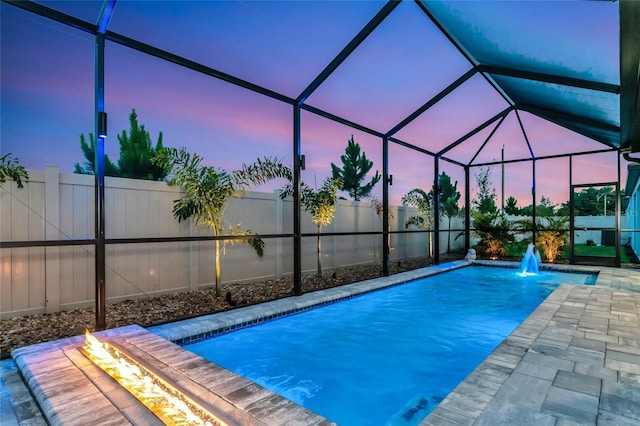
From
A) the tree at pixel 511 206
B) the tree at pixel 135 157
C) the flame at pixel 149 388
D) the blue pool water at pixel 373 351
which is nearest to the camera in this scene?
the flame at pixel 149 388

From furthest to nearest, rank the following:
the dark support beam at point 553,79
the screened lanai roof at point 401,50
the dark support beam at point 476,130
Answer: the dark support beam at point 476,130 < the dark support beam at point 553,79 < the screened lanai roof at point 401,50

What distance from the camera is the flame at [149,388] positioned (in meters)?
1.75

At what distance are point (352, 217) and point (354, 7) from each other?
5476 mm

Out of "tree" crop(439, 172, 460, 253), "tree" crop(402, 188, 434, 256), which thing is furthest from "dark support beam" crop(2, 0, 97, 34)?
"tree" crop(439, 172, 460, 253)

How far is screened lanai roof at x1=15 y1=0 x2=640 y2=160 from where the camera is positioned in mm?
3273

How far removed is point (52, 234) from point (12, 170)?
799 mm

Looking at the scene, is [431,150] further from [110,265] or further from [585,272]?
[110,265]

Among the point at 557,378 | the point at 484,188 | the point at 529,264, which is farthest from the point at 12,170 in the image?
the point at 484,188

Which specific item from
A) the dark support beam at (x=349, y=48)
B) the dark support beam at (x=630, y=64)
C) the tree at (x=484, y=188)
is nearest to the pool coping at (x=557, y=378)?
the dark support beam at (x=630, y=64)

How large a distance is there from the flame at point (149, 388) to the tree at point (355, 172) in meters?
13.8

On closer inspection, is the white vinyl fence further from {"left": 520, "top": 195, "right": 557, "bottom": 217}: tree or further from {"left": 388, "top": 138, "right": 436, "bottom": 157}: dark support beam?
{"left": 520, "top": 195, "right": 557, "bottom": 217}: tree

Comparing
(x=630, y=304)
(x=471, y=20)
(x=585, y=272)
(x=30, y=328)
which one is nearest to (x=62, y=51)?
(x=30, y=328)

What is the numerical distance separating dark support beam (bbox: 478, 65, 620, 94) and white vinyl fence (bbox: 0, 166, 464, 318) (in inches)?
174

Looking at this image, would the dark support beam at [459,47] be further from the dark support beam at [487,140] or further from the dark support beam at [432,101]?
the dark support beam at [487,140]
